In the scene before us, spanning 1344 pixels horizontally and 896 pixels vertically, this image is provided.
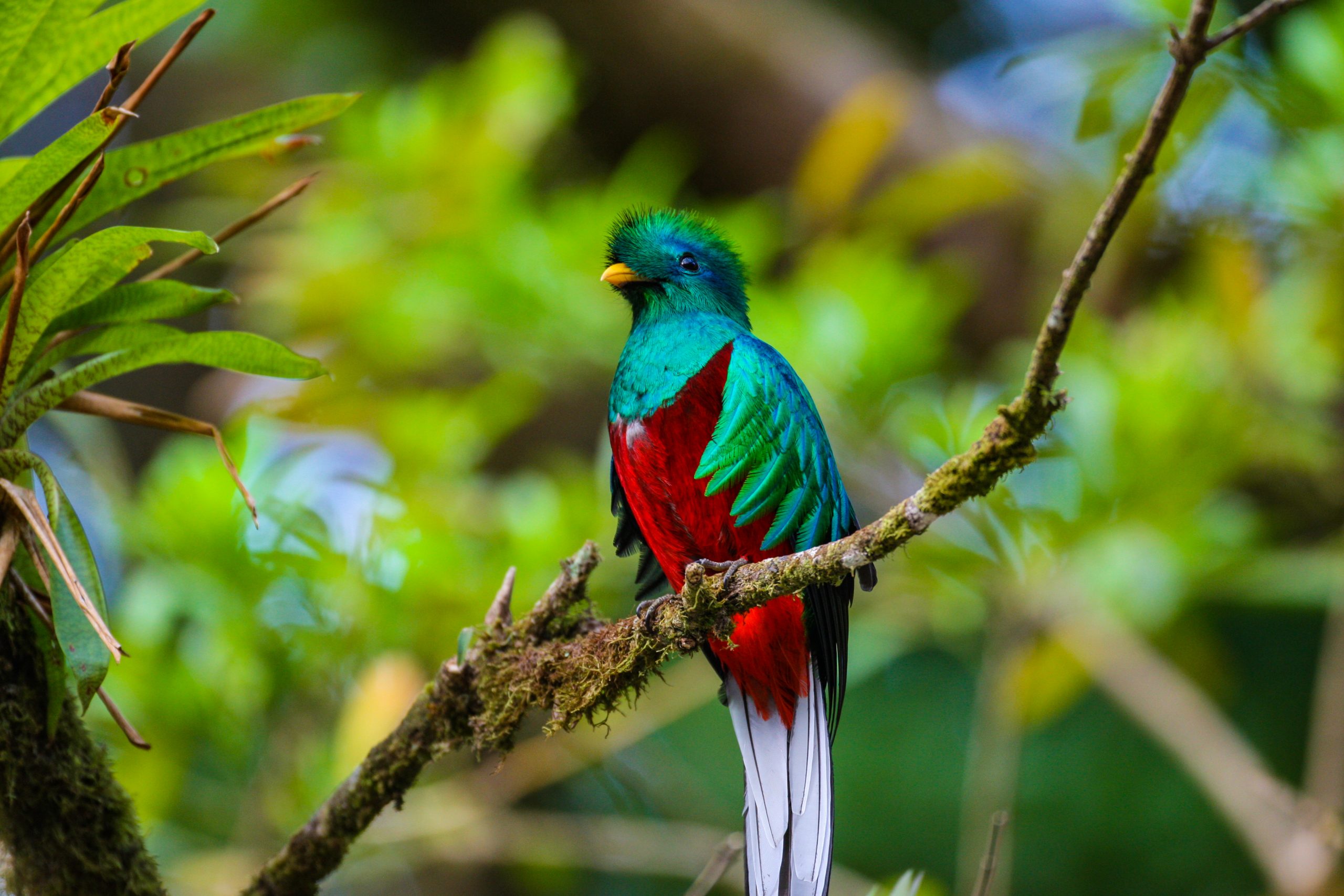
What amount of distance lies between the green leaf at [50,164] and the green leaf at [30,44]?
0.02 m

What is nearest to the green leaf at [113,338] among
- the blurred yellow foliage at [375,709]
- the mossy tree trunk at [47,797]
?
the mossy tree trunk at [47,797]

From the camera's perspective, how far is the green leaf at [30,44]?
158 centimetres

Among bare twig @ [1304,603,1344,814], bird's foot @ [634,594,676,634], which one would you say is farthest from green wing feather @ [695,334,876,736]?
bare twig @ [1304,603,1344,814]

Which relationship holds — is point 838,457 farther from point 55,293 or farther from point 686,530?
point 55,293

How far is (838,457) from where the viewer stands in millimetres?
3715

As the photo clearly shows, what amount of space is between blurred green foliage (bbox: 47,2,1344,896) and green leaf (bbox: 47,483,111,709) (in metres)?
2.01

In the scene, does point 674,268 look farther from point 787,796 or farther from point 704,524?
point 787,796

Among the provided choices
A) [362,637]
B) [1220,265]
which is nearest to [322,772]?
[362,637]

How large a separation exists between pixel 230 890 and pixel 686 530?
2593 mm

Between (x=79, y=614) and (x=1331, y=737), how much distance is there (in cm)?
384

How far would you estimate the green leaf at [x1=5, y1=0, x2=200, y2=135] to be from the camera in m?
1.65

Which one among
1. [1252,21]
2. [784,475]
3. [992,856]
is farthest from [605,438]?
[1252,21]

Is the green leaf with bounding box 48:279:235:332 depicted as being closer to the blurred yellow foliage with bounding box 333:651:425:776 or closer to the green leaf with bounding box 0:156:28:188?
the green leaf with bounding box 0:156:28:188

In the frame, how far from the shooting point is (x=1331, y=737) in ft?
12.1
